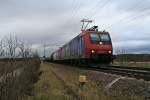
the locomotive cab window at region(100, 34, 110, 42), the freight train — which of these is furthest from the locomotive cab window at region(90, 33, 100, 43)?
the locomotive cab window at region(100, 34, 110, 42)

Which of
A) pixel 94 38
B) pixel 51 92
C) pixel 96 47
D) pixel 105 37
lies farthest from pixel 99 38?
pixel 51 92

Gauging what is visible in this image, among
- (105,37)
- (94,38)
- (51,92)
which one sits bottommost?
(51,92)

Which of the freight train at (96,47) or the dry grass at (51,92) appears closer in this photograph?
the dry grass at (51,92)

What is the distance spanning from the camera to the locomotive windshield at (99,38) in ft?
92.6

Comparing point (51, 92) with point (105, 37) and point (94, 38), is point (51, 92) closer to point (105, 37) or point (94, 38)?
point (94, 38)

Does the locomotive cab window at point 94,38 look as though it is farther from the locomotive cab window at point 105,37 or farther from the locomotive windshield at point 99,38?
the locomotive cab window at point 105,37

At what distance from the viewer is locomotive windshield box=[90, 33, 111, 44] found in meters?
28.2

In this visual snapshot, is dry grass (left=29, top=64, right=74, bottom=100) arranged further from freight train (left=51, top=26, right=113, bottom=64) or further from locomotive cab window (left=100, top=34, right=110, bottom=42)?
locomotive cab window (left=100, top=34, right=110, bottom=42)

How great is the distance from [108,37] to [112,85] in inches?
659

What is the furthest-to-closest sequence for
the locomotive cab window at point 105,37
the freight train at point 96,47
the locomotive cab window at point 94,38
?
the locomotive cab window at point 105,37 → the locomotive cab window at point 94,38 → the freight train at point 96,47

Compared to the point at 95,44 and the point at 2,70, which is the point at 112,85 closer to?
the point at 2,70

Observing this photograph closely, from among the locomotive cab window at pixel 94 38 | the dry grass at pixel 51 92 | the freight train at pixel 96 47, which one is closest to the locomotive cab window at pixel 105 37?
the freight train at pixel 96 47

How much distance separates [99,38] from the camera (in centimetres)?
2873

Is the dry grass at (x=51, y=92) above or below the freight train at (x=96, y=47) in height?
below
